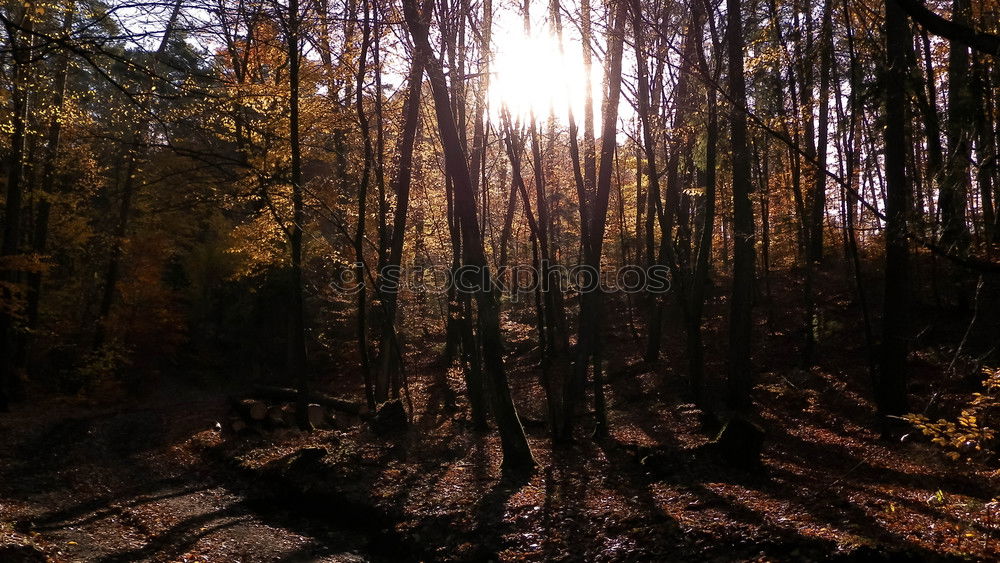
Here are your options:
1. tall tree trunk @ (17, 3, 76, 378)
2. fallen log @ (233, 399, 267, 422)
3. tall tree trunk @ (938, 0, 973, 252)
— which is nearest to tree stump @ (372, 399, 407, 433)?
fallen log @ (233, 399, 267, 422)

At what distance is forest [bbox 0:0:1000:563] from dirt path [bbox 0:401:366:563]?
8 cm

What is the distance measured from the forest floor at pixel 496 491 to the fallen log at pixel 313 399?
2.23 meters

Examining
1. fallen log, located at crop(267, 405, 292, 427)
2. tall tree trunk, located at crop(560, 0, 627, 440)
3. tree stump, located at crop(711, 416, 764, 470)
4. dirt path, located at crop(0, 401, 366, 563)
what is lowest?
dirt path, located at crop(0, 401, 366, 563)

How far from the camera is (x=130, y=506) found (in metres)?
9.10

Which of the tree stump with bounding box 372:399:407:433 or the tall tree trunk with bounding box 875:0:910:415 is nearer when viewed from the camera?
the tall tree trunk with bounding box 875:0:910:415

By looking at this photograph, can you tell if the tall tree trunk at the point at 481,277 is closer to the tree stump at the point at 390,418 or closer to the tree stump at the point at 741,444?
the tree stump at the point at 741,444

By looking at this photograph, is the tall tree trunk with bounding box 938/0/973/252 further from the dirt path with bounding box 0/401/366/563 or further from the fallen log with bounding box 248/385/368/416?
the fallen log with bounding box 248/385/368/416

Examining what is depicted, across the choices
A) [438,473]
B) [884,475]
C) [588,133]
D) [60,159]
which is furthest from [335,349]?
[884,475]

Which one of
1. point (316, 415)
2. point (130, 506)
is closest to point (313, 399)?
point (316, 415)

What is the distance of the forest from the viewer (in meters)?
6.66

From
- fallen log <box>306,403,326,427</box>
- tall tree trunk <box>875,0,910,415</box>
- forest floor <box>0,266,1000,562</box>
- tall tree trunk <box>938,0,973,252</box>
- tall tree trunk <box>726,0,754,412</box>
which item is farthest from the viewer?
fallen log <box>306,403,326,427</box>

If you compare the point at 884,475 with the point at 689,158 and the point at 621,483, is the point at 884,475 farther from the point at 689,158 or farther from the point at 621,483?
the point at 689,158

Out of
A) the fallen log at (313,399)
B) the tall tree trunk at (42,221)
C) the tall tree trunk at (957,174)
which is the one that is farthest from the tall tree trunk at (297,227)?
the tall tree trunk at (957,174)

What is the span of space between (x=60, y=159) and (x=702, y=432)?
18.1 metres
